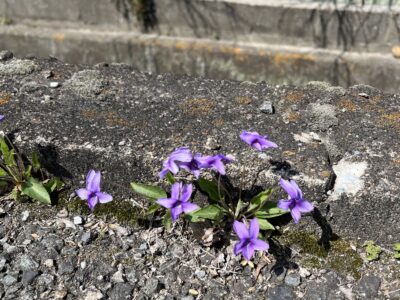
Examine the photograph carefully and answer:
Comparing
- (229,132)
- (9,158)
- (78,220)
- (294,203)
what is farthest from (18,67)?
(294,203)

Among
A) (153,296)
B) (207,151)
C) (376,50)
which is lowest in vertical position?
(376,50)

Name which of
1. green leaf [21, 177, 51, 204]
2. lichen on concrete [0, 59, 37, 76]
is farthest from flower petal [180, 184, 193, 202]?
lichen on concrete [0, 59, 37, 76]

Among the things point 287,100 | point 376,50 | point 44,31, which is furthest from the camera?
point 44,31

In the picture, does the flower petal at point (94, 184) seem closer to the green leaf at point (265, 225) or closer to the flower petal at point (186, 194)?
the flower petal at point (186, 194)

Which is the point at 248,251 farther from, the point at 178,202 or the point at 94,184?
the point at 94,184

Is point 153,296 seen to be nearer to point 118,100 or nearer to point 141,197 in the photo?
point 141,197

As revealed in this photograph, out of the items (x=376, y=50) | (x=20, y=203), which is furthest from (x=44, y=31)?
(x=20, y=203)

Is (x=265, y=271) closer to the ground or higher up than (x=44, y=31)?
higher up
